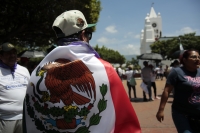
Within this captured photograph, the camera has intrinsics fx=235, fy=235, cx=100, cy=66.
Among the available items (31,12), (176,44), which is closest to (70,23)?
(31,12)

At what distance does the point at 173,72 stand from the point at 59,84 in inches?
80.2

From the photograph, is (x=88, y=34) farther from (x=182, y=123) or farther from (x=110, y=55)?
(x=110, y=55)

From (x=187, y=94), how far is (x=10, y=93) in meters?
2.15

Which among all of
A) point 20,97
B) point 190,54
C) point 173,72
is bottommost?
point 20,97

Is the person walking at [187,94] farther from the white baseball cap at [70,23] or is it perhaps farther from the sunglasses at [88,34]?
the white baseball cap at [70,23]

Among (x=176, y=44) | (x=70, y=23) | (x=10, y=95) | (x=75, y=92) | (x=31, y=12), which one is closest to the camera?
(x=75, y=92)

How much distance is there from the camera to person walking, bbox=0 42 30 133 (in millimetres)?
2639

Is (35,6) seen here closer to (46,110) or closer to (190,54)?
(190,54)

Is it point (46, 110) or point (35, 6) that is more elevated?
point (35, 6)

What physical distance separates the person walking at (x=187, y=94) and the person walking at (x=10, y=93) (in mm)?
1813

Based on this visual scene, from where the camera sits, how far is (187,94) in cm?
298

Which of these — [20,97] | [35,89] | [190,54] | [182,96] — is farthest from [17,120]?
[190,54]

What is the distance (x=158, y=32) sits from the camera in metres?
91.5

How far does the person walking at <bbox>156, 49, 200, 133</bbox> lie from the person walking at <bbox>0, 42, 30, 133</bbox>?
5.95 feet
